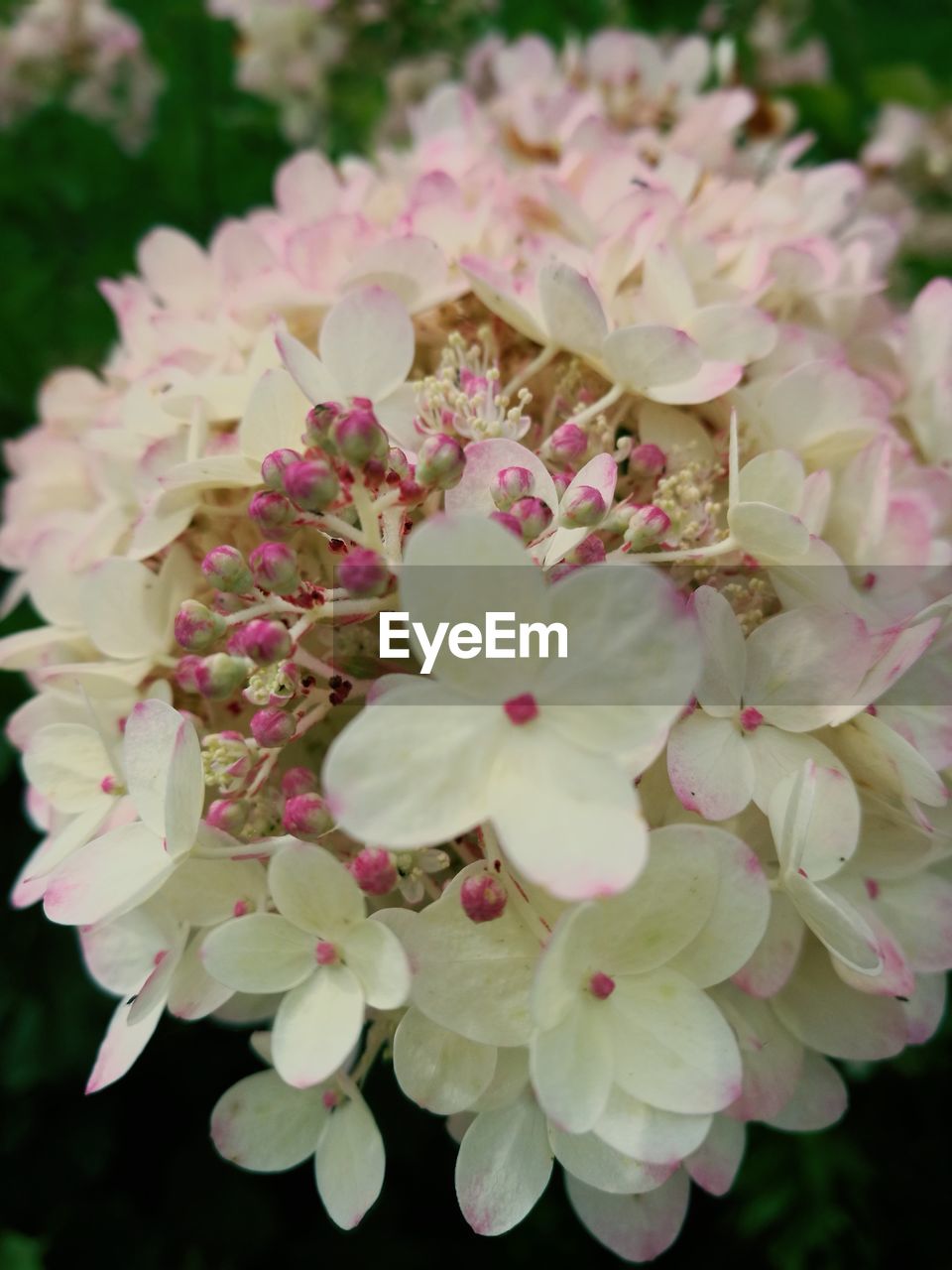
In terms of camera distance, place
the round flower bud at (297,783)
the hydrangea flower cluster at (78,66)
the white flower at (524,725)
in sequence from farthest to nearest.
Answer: the hydrangea flower cluster at (78,66), the round flower bud at (297,783), the white flower at (524,725)

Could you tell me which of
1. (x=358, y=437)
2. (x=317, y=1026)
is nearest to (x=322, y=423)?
(x=358, y=437)

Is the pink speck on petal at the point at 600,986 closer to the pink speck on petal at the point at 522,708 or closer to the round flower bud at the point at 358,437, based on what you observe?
the pink speck on petal at the point at 522,708

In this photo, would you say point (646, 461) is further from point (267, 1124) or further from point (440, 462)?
point (267, 1124)

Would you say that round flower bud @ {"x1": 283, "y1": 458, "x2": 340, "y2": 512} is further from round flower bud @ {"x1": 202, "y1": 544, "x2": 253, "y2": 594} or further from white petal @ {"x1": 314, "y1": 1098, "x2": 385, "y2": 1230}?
white petal @ {"x1": 314, "y1": 1098, "x2": 385, "y2": 1230}

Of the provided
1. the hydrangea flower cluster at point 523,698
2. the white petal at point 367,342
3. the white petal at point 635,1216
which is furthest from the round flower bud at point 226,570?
the white petal at point 635,1216

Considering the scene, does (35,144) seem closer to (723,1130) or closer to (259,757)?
(259,757)

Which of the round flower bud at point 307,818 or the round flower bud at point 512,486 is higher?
the round flower bud at point 512,486
